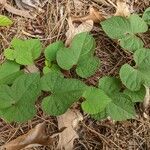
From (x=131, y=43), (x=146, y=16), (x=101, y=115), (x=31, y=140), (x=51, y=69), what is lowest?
(x=31, y=140)

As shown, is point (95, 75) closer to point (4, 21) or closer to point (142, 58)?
point (142, 58)

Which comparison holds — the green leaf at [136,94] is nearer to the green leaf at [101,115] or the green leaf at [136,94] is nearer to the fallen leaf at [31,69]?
the green leaf at [101,115]

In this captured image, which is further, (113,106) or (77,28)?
(77,28)

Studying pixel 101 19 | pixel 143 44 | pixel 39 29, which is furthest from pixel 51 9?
pixel 143 44

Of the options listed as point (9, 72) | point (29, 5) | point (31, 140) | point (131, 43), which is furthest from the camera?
point (29, 5)

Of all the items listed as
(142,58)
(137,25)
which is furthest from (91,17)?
(142,58)

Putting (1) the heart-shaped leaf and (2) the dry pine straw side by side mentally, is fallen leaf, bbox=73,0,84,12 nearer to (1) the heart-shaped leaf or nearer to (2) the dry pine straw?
(2) the dry pine straw
